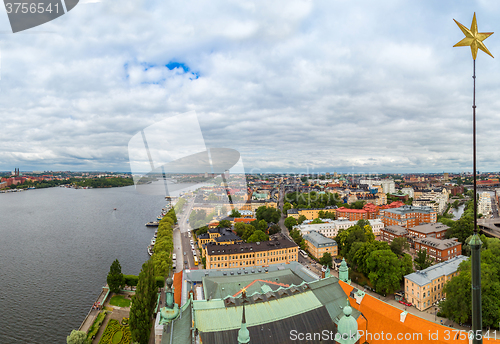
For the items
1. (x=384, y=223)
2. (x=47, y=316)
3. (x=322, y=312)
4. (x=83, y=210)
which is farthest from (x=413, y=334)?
(x=83, y=210)

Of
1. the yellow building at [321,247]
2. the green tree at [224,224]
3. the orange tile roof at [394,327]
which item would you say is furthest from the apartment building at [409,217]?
the orange tile roof at [394,327]

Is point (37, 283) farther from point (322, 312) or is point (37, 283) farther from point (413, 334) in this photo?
point (413, 334)

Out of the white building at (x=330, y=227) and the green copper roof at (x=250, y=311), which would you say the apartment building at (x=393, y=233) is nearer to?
the white building at (x=330, y=227)

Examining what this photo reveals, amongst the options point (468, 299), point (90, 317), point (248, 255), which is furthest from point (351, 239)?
point (90, 317)

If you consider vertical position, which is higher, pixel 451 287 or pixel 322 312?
pixel 322 312

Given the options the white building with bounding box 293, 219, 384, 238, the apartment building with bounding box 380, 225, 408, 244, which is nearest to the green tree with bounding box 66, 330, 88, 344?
the white building with bounding box 293, 219, 384, 238

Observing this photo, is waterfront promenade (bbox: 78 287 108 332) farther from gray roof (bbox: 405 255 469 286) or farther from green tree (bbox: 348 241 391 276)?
gray roof (bbox: 405 255 469 286)
